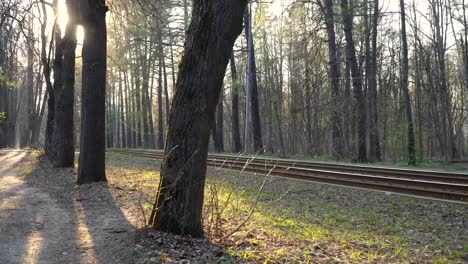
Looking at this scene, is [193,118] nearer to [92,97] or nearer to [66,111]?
[92,97]

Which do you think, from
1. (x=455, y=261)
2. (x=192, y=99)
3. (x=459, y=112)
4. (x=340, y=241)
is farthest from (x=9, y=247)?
(x=459, y=112)

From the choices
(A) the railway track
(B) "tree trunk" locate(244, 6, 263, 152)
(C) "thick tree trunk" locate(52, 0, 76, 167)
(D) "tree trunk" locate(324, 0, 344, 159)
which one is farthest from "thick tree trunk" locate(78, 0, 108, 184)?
(B) "tree trunk" locate(244, 6, 263, 152)

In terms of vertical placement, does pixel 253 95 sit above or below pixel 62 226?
above

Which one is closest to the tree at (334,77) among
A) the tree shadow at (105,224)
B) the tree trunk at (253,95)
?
the tree trunk at (253,95)

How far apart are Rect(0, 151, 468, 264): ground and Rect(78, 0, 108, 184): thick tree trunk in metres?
0.60

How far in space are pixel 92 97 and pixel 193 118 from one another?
662 cm

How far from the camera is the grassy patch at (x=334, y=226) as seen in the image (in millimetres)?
6242

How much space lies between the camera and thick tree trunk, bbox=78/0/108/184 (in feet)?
37.7

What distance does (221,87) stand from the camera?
6172 millimetres

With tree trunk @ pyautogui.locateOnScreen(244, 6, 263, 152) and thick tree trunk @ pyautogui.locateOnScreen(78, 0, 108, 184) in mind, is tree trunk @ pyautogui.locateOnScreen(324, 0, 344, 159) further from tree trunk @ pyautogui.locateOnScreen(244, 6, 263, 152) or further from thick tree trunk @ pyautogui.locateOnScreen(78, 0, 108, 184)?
thick tree trunk @ pyautogui.locateOnScreen(78, 0, 108, 184)

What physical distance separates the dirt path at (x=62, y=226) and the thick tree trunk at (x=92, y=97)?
0.60 m

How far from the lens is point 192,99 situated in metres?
5.87

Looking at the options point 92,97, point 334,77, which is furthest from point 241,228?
point 334,77

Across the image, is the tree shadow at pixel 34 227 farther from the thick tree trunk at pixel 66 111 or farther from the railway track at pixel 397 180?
the thick tree trunk at pixel 66 111
